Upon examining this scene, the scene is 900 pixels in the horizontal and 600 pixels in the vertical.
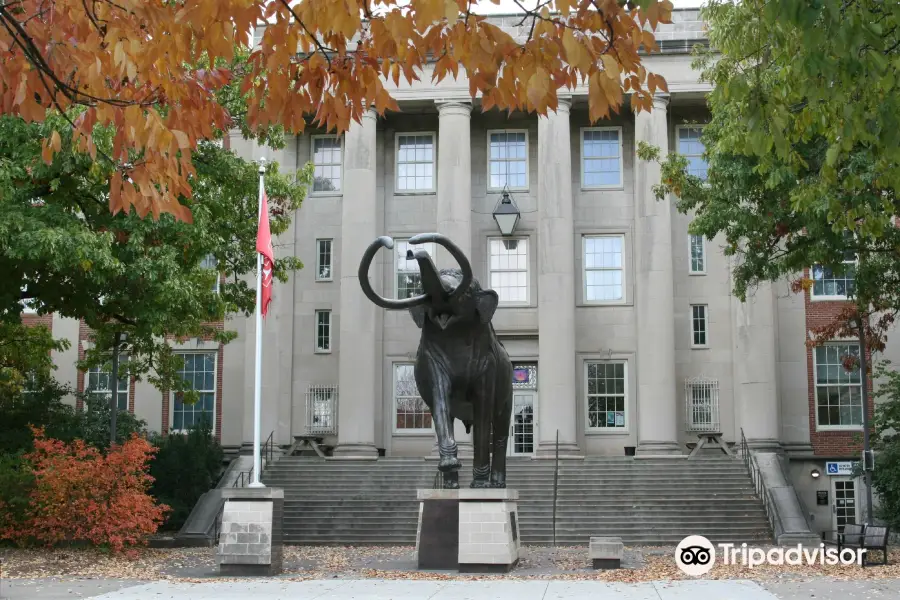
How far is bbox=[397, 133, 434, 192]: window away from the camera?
4066 cm

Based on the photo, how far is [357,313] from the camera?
123 ft

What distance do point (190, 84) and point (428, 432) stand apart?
98.6 feet

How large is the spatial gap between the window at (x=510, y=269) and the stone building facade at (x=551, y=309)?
0.07m

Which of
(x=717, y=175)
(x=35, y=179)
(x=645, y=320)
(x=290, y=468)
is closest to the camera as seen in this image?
(x=35, y=179)

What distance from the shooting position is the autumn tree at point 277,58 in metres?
7.98

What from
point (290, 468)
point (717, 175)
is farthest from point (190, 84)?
point (290, 468)

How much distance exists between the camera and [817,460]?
122 ft

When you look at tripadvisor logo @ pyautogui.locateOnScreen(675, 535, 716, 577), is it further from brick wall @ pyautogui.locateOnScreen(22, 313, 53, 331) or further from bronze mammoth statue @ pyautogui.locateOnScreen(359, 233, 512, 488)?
brick wall @ pyautogui.locateOnScreen(22, 313, 53, 331)

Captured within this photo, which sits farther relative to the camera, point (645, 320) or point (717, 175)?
point (645, 320)

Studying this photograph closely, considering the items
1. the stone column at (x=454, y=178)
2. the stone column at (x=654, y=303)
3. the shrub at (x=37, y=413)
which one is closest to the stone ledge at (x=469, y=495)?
the shrub at (x=37, y=413)

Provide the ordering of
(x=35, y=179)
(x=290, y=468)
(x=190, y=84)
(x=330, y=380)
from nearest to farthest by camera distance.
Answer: (x=190, y=84)
(x=35, y=179)
(x=290, y=468)
(x=330, y=380)

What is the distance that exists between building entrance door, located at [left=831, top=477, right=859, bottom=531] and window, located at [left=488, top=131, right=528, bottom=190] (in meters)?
14.1

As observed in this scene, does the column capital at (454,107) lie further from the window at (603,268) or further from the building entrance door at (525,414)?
the building entrance door at (525,414)

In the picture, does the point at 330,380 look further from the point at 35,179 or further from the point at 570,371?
the point at 35,179
